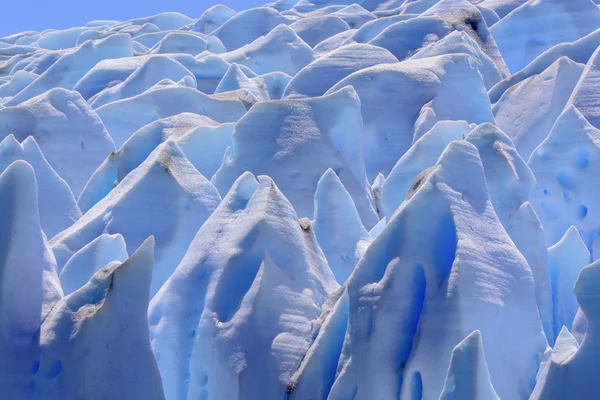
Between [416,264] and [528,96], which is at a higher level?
[416,264]

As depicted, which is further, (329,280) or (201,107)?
(201,107)

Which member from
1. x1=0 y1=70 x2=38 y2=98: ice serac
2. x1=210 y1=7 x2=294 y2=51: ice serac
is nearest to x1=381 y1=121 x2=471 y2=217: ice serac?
x1=0 y1=70 x2=38 y2=98: ice serac

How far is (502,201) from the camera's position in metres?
5.74

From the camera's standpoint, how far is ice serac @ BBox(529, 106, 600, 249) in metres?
6.58

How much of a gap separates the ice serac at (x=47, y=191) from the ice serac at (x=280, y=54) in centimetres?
586

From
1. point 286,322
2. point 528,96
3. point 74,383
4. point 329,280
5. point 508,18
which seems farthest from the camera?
point 508,18

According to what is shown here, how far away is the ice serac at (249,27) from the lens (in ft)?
55.3

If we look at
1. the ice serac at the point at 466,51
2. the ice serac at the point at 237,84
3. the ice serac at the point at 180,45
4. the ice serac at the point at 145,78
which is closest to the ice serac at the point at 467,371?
the ice serac at the point at 466,51

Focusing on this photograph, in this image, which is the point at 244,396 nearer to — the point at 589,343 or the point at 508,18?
the point at 589,343

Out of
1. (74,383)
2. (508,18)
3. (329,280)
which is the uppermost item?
(74,383)

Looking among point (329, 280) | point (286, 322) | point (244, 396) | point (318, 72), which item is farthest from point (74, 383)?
point (318, 72)

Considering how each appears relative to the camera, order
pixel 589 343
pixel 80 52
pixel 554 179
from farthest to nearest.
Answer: pixel 80 52 < pixel 554 179 < pixel 589 343

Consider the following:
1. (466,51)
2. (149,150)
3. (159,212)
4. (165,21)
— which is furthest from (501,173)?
(165,21)

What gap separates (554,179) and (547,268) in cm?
160
